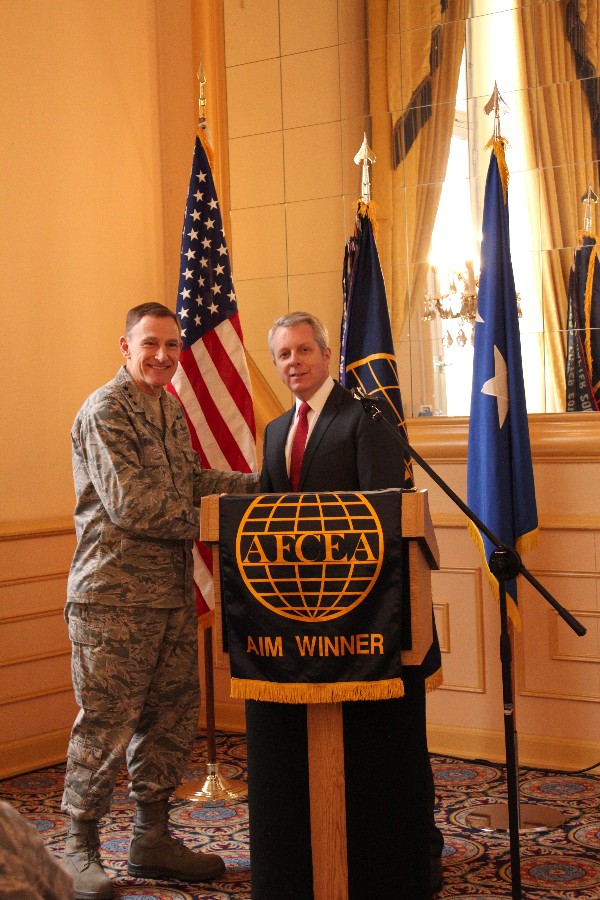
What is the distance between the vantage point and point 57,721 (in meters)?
5.03

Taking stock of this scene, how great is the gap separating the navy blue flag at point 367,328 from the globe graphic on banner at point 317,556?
1.72 m

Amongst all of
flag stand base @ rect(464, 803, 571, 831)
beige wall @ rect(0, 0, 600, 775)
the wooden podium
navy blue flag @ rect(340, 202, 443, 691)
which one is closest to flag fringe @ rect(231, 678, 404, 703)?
the wooden podium

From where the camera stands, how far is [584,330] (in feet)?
15.5

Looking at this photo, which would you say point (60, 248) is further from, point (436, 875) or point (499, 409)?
point (436, 875)

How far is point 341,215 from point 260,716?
3201mm

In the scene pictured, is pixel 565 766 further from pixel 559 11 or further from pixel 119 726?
pixel 559 11

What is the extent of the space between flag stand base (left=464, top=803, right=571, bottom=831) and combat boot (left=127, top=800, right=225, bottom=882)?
3.37ft

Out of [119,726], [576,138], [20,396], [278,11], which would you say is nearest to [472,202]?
[576,138]

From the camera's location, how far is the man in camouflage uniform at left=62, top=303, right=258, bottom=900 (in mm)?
3318

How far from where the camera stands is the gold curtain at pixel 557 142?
4703 mm

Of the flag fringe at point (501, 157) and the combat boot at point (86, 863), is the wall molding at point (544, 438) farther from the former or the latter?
the combat boot at point (86, 863)

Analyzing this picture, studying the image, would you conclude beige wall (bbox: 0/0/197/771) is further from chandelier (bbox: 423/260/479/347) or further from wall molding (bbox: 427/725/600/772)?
wall molding (bbox: 427/725/600/772)

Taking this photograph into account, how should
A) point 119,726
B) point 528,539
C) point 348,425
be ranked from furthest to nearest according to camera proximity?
point 528,539 → point 119,726 → point 348,425

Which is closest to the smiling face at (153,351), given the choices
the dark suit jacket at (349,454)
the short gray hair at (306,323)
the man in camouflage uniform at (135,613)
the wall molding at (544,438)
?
the man in camouflage uniform at (135,613)
